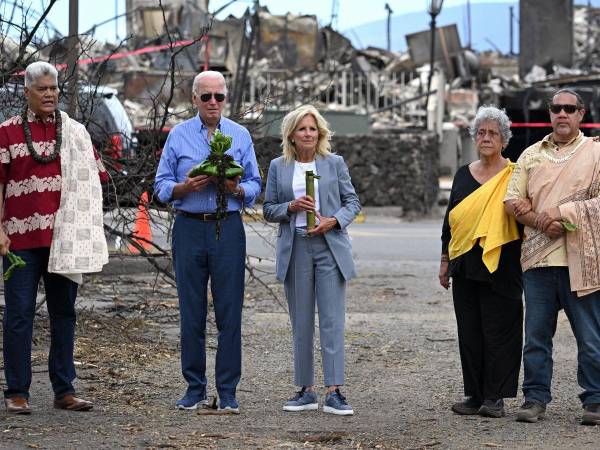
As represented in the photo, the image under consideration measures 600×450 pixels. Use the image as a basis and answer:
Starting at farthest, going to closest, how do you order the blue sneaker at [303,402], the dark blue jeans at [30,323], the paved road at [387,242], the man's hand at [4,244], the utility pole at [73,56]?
the paved road at [387,242] → the utility pole at [73,56] → the blue sneaker at [303,402] → the dark blue jeans at [30,323] → the man's hand at [4,244]

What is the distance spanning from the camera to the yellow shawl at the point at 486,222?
745cm

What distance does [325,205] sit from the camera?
7719mm

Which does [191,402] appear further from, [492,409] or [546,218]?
[546,218]

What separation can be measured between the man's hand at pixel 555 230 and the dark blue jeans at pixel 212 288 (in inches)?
66.2

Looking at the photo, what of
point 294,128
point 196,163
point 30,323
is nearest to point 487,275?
point 294,128

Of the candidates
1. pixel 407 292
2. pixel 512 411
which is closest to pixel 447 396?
pixel 512 411

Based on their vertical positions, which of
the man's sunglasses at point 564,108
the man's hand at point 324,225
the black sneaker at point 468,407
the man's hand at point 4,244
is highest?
the man's sunglasses at point 564,108

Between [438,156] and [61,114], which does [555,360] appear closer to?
[61,114]

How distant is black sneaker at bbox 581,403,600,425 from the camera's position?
7.19m

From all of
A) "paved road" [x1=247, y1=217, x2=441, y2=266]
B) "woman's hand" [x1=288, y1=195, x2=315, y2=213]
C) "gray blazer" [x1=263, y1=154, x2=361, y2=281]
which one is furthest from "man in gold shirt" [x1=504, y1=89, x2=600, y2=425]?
"paved road" [x1=247, y1=217, x2=441, y2=266]

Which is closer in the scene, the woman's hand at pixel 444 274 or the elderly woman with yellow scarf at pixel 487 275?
the elderly woman with yellow scarf at pixel 487 275

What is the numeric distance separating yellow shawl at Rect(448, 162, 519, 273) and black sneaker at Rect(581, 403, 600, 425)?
2.94 feet

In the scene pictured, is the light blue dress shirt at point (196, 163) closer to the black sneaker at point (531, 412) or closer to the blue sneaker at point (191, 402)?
the blue sneaker at point (191, 402)

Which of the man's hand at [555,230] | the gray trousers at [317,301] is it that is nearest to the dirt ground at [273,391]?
the gray trousers at [317,301]
